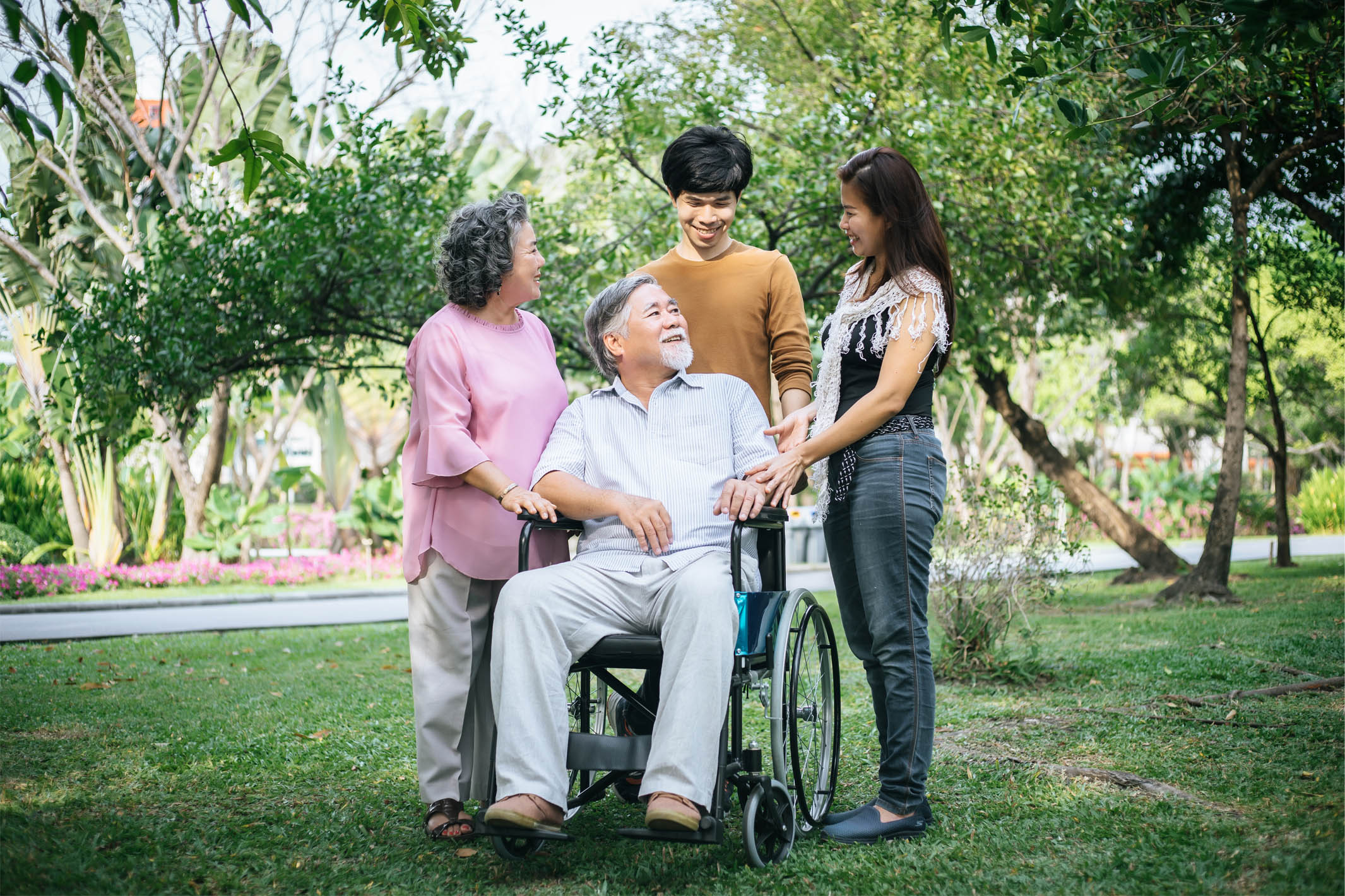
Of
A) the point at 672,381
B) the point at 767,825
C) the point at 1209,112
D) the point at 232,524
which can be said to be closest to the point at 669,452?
the point at 672,381

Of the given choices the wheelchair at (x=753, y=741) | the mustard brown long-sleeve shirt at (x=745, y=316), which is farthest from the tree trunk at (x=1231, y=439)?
the wheelchair at (x=753, y=741)

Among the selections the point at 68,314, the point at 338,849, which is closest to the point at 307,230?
the point at 68,314

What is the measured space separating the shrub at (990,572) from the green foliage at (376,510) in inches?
379

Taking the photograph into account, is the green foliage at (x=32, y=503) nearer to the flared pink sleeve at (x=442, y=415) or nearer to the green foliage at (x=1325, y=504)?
the flared pink sleeve at (x=442, y=415)

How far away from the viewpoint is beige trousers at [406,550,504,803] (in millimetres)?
3076

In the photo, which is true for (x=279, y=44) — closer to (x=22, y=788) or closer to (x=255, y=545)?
(x=255, y=545)

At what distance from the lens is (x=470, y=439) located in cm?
301

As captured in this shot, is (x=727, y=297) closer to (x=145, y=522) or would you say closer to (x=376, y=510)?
(x=376, y=510)

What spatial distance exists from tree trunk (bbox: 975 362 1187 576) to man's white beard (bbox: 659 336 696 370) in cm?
750

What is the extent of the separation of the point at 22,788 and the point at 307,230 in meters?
4.30

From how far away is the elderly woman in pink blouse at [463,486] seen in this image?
3.07 metres

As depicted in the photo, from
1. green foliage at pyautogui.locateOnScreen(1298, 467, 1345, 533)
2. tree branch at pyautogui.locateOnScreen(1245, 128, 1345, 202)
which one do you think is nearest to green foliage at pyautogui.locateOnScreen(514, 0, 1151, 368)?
tree branch at pyautogui.locateOnScreen(1245, 128, 1345, 202)

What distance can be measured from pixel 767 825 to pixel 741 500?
82cm

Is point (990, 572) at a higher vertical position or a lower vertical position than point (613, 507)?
lower
